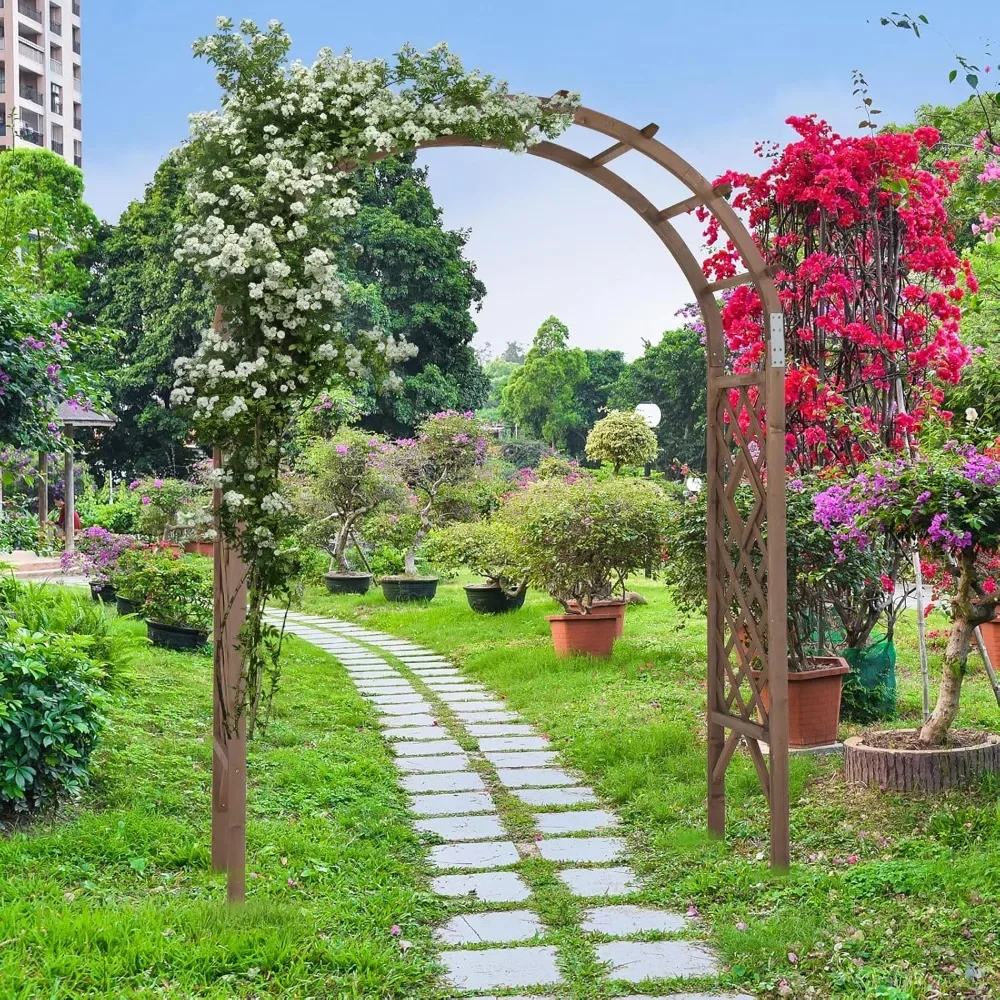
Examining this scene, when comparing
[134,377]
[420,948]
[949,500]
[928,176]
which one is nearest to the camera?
[420,948]

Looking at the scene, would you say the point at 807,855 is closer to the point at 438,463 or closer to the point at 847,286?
the point at 847,286

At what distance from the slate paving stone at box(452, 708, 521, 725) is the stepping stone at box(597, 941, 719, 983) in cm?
338

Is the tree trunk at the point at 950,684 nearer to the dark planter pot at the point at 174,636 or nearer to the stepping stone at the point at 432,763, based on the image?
the stepping stone at the point at 432,763

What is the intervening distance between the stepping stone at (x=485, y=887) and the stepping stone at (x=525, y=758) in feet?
5.31

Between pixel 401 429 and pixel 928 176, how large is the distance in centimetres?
1806

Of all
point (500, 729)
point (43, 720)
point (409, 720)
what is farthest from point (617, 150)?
point (409, 720)

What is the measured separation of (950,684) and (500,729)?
2.76 meters

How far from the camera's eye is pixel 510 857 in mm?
4273

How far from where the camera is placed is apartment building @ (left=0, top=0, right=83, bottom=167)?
33.7 m

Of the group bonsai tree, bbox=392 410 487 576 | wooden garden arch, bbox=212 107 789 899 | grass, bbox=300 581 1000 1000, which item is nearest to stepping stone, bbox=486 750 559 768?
grass, bbox=300 581 1000 1000

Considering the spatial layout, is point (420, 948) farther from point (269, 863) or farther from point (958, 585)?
point (958, 585)

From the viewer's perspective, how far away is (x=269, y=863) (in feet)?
13.1

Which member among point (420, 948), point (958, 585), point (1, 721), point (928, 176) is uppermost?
point (928, 176)

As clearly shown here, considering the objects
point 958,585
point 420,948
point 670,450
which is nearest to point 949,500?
point 958,585
